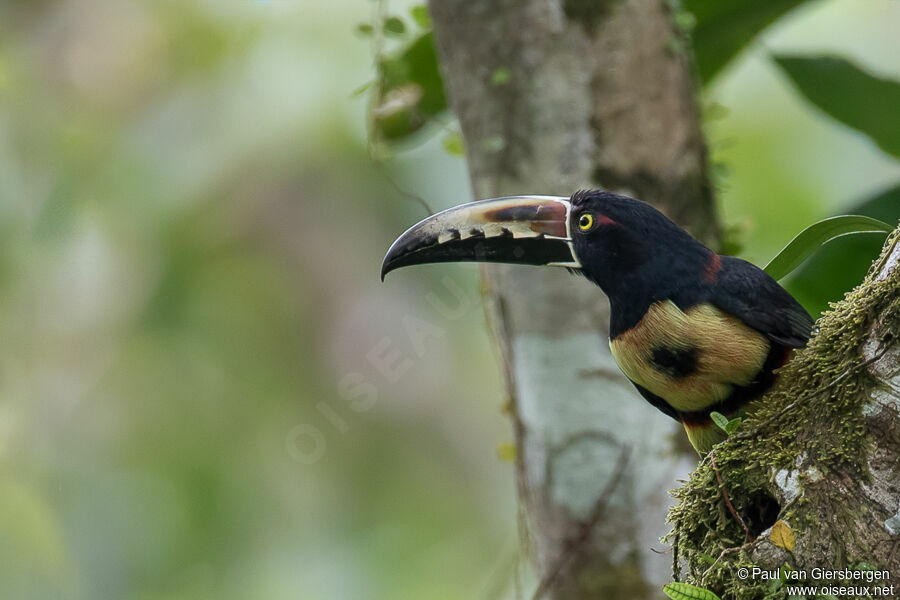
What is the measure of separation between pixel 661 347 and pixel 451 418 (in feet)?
20.5

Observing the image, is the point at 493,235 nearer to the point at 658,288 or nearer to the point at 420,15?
the point at 658,288

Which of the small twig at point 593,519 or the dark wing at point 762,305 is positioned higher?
the dark wing at point 762,305

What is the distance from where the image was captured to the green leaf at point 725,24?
140 inches

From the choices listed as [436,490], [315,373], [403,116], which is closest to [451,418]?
[436,490]

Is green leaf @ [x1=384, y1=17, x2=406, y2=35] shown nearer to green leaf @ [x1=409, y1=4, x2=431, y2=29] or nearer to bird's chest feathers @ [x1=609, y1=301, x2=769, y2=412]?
green leaf @ [x1=409, y1=4, x2=431, y2=29]

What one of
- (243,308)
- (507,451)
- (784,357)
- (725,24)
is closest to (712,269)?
(784,357)

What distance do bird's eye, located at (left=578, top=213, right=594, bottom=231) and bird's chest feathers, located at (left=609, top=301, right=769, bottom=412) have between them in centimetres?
30

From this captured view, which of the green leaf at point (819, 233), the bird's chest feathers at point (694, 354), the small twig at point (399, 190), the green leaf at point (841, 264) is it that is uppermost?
the small twig at point (399, 190)

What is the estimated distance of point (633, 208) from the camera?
2.48 meters

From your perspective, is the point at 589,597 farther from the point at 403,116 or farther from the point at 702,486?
the point at 403,116

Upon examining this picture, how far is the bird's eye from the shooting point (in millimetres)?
2523

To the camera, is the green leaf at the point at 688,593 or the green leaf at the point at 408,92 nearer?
the green leaf at the point at 688,593

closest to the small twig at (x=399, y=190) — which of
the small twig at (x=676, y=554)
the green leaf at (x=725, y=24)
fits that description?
the small twig at (x=676, y=554)

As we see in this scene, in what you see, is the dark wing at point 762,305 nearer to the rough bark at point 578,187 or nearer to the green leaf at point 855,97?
the rough bark at point 578,187
